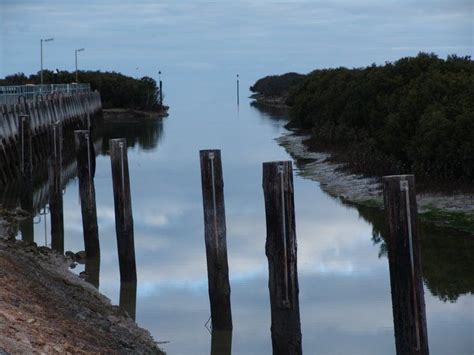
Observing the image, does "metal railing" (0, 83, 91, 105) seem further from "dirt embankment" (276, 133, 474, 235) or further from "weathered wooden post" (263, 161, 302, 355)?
"weathered wooden post" (263, 161, 302, 355)

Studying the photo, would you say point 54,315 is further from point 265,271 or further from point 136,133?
point 136,133

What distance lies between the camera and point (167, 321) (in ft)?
51.9

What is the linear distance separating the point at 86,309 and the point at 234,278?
5.42m

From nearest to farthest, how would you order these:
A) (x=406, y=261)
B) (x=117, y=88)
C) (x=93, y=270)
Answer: (x=406, y=261)
(x=93, y=270)
(x=117, y=88)

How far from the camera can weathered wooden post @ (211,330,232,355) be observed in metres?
14.1

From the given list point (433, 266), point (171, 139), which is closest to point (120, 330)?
point (433, 266)

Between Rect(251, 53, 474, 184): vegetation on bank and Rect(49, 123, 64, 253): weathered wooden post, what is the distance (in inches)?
393

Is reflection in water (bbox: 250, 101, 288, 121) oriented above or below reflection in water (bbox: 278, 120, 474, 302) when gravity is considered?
above

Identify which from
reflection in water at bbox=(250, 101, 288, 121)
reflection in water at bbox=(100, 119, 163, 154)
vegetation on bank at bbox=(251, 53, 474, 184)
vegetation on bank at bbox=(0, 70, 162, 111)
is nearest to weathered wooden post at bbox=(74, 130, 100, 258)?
vegetation on bank at bbox=(251, 53, 474, 184)

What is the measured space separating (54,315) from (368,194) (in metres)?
18.2

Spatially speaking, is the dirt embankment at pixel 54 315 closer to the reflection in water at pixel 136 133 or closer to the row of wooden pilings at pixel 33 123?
the row of wooden pilings at pixel 33 123

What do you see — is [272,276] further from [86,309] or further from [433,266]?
[433,266]

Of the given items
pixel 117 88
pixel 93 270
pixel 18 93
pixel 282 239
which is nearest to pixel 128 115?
pixel 117 88

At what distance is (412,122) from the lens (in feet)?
104
